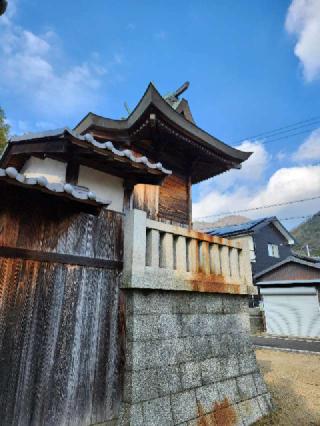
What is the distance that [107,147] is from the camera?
435 centimetres

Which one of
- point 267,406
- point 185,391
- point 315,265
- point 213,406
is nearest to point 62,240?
point 185,391

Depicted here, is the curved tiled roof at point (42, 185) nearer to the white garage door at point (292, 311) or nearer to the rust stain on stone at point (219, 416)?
the rust stain on stone at point (219, 416)

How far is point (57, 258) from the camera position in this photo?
3609mm

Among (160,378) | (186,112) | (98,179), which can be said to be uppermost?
(186,112)

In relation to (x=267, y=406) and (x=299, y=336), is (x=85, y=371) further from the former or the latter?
(x=299, y=336)

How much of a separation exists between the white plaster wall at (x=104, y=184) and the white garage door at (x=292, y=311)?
62.3 ft

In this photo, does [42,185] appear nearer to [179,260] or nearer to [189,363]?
[179,260]

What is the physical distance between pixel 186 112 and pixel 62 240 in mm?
6635

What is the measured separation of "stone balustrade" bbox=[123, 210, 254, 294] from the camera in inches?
164

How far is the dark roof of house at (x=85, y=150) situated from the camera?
4.19m

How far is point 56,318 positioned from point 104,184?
259 centimetres

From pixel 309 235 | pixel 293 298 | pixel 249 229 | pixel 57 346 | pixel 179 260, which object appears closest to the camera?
pixel 57 346

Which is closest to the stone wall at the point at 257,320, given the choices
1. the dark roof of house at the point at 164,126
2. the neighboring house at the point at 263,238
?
the neighboring house at the point at 263,238

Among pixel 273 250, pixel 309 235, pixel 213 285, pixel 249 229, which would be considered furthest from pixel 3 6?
pixel 309 235
